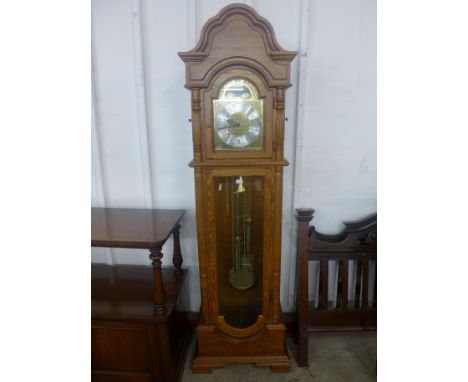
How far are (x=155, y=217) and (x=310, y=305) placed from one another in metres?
0.94

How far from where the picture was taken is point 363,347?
5.09ft

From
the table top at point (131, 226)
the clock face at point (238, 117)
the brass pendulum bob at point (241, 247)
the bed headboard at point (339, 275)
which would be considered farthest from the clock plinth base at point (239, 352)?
the clock face at point (238, 117)

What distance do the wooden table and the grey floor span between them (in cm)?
20

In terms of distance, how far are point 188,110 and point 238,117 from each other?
0.39m

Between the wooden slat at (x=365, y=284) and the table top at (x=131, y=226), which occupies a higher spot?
the table top at (x=131, y=226)

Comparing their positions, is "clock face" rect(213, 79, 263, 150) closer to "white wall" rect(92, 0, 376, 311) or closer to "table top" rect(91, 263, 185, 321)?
"white wall" rect(92, 0, 376, 311)

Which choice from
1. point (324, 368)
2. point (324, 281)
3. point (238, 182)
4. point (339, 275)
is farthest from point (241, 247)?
point (324, 368)

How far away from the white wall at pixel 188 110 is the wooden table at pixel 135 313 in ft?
0.63

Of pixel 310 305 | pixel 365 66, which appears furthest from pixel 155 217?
pixel 365 66

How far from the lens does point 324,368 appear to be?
144 centimetres

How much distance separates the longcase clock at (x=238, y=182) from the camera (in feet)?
3.55

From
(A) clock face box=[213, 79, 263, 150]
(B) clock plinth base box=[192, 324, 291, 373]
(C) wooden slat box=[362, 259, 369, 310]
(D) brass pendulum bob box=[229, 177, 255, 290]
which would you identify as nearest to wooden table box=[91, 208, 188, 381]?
(B) clock plinth base box=[192, 324, 291, 373]

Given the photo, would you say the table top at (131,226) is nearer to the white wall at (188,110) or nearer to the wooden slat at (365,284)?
the white wall at (188,110)

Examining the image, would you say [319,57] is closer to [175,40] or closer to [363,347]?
[175,40]
